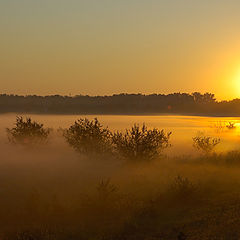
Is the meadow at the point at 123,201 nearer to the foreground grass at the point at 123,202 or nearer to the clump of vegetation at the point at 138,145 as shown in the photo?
the foreground grass at the point at 123,202

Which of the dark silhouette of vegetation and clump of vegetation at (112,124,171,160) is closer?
clump of vegetation at (112,124,171,160)

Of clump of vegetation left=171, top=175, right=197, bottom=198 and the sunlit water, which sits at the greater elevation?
clump of vegetation left=171, top=175, right=197, bottom=198

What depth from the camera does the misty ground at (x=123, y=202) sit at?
520 inches

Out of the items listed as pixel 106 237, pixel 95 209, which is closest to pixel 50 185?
pixel 95 209

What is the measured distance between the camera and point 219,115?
6658 inches

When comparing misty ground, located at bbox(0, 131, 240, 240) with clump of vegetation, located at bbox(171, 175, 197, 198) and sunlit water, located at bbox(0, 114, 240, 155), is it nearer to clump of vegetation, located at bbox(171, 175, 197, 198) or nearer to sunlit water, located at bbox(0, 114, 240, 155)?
clump of vegetation, located at bbox(171, 175, 197, 198)

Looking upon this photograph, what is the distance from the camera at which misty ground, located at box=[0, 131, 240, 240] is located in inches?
520

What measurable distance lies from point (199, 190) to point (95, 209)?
5.47 meters

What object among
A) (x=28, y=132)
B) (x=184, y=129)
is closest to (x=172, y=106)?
(x=184, y=129)

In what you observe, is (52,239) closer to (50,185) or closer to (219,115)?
(50,185)

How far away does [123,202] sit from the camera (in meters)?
16.7

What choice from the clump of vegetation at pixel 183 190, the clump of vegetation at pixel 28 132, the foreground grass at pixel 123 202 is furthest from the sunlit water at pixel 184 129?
the clump of vegetation at pixel 183 190

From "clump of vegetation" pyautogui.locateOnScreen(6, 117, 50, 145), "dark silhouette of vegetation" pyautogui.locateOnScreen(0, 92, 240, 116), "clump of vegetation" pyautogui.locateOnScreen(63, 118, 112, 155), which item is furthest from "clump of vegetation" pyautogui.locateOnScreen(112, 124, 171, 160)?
"dark silhouette of vegetation" pyautogui.locateOnScreen(0, 92, 240, 116)

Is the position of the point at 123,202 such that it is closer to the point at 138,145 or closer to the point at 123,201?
the point at 123,201
